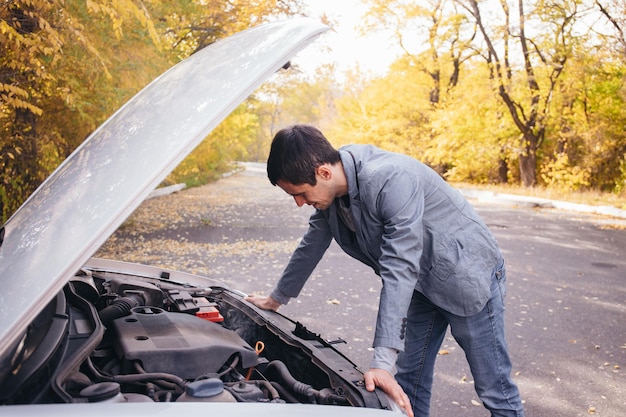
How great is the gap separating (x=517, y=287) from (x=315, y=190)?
18.0ft

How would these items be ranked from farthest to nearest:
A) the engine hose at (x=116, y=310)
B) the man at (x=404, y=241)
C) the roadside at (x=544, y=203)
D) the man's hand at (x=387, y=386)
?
the roadside at (x=544, y=203)
the engine hose at (x=116, y=310)
the man at (x=404, y=241)
the man's hand at (x=387, y=386)

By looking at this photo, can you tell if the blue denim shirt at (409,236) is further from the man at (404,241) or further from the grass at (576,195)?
the grass at (576,195)

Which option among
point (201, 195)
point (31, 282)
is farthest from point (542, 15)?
point (31, 282)

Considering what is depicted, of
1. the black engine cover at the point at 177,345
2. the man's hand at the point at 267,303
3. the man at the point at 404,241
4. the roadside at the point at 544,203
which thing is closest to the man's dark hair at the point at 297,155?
the man at the point at 404,241

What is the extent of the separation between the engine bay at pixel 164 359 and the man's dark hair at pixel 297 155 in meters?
0.65


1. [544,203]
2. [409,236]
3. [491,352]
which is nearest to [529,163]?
[544,203]

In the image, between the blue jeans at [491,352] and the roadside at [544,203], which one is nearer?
the blue jeans at [491,352]

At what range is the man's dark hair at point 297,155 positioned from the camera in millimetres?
1958

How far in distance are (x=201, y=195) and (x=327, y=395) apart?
57.7 feet

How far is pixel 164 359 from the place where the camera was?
1789mm

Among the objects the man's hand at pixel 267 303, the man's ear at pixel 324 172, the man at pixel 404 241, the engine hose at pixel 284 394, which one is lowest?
the engine hose at pixel 284 394

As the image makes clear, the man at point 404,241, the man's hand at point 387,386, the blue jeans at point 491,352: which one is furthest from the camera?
the blue jeans at point 491,352

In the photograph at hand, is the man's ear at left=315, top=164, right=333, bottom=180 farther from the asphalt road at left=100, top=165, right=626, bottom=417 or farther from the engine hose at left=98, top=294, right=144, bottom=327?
the engine hose at left=98, top=294, right=144, bottom=327

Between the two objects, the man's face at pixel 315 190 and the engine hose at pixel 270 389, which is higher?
the man's face at pixel 315 190
